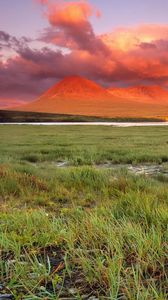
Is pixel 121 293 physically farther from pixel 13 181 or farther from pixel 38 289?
pixel 13 181

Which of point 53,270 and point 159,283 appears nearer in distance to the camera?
point 159,283

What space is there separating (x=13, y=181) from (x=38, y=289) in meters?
6.87

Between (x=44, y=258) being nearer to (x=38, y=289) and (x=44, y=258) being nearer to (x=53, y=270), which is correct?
(x=53, y=270)

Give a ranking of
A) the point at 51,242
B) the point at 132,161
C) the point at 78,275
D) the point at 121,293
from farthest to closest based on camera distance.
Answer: the point at 132,161 → the point at 51,242 → the point at 78,275 → the point at 121,293

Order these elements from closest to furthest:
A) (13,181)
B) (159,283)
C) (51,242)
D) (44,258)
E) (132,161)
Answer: (159,283)
(44,258)
(51,242)
(13,181)
(132,161)

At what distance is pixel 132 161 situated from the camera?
16.9 m

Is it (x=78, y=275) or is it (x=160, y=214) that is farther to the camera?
(x=160, y=214)

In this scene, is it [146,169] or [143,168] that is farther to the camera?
[143,168]

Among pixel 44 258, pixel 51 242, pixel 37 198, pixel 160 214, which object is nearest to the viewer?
pixel 44 258

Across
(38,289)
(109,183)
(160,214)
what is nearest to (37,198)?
(109,183)

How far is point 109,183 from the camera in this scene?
10.5 m

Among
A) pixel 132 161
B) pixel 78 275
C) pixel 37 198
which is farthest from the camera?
pixel 132 161

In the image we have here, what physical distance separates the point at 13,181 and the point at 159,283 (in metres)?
7.14

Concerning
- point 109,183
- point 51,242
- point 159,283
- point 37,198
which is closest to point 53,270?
point 51,242
